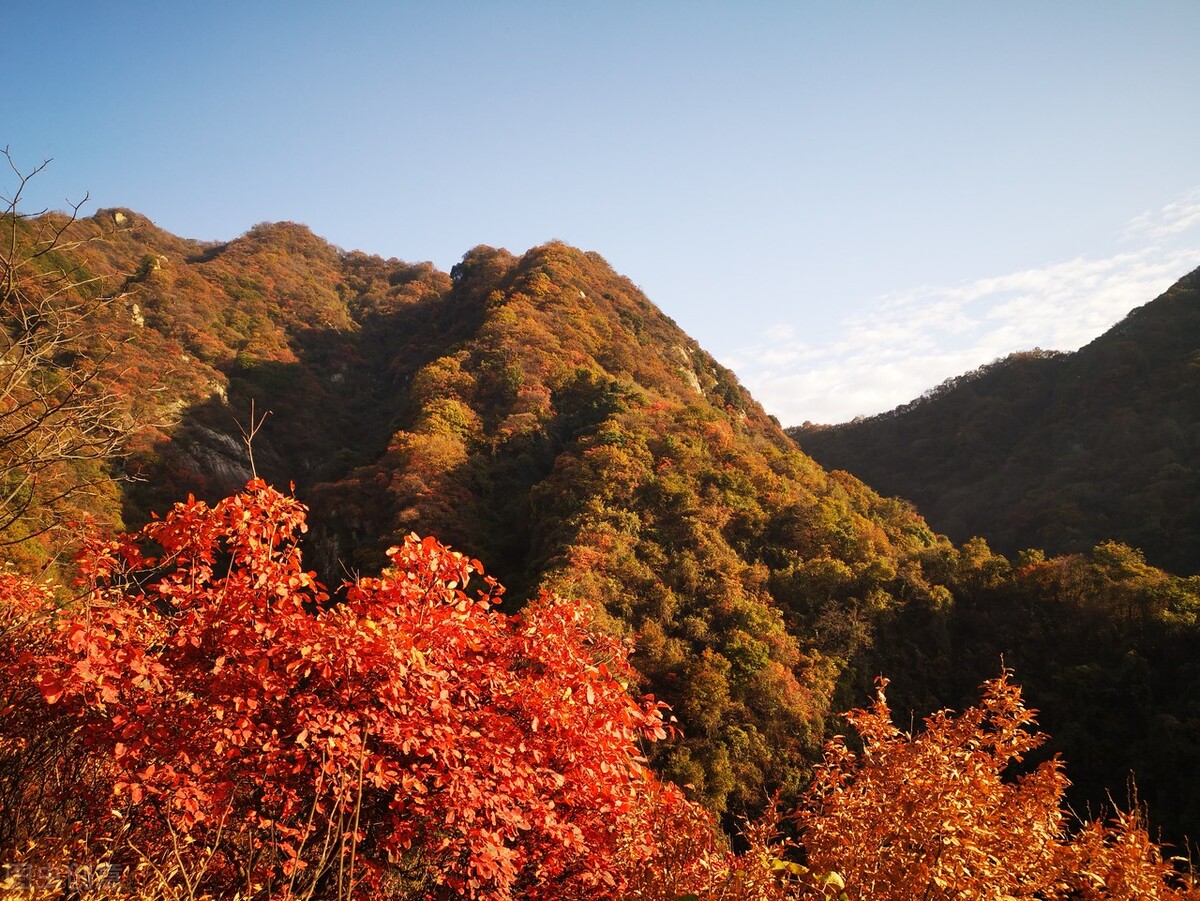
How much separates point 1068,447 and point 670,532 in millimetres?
29437

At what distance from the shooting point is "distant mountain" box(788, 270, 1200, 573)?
2806 centimetres

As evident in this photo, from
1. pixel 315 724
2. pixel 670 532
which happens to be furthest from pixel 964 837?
pixel 670 532

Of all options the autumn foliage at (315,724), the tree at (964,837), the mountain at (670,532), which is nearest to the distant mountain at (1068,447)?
the mountain at (670,532)

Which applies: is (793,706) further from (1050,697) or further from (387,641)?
(387,641)

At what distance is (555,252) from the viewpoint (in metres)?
46.6

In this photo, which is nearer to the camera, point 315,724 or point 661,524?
point 315,724

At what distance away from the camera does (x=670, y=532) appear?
860 inches

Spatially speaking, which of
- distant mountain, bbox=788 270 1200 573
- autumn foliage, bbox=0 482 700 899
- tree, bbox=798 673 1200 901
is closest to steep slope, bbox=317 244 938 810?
distant mountain, bbox=788 270 1200 573

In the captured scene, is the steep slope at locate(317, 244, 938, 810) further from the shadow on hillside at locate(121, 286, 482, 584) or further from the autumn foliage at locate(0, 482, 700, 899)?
the autumn foliage at locate(0, 482, 700, 899)

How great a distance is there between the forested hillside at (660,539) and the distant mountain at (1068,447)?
773 centimetres

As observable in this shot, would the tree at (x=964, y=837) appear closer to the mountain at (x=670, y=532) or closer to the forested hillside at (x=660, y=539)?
the forested hillside at (x=660, y=539)

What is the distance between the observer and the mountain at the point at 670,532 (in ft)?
54.7

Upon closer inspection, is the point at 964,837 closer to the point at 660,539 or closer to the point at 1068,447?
the point at 660,539

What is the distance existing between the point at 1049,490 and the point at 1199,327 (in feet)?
48.6
